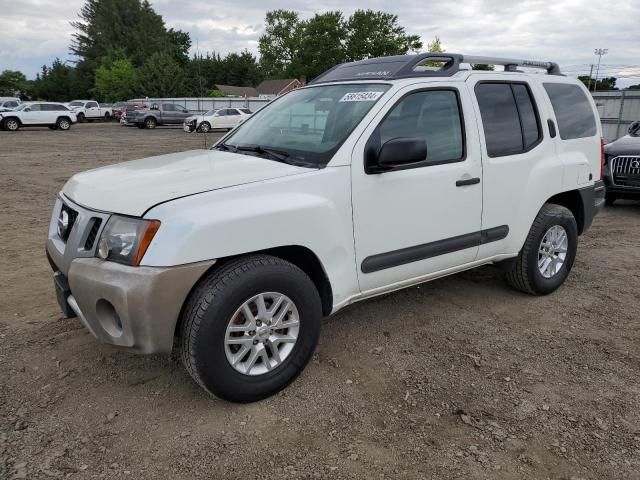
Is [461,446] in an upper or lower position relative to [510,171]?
lower

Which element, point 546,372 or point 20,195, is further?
point 20,195

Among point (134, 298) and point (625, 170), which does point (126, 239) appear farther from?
point (625, 170)

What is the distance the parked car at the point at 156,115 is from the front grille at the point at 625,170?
97.4ft

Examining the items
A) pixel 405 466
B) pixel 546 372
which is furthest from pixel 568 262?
pixel 405 466

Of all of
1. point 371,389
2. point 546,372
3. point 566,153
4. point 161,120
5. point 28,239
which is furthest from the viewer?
point 161,120

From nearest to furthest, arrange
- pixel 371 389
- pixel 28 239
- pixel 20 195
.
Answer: pixel 371 389 < pixel 28 239 < pixel 20 195

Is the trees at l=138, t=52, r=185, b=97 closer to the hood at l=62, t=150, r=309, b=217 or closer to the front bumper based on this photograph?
the hood at l=62, t=150, r=309, b=217

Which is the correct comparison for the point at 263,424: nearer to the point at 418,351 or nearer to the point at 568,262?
the point at 418,351

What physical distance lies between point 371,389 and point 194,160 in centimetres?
187

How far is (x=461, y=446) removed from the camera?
2.66 metres

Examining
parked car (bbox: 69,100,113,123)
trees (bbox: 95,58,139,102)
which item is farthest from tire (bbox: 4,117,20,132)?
trees (bbox: 95,58,139,102)

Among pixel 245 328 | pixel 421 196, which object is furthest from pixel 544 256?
pixel 245 328

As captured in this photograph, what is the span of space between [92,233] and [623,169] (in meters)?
8.02

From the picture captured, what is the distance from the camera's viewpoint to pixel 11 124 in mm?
27344
